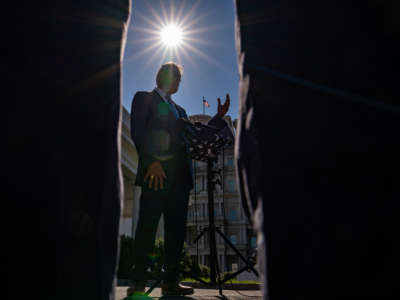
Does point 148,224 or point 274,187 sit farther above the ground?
point 274,187

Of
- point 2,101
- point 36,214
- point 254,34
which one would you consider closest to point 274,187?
point 254,34

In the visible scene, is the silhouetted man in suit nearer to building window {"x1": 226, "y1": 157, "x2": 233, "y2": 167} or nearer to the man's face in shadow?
the man's face in shadow

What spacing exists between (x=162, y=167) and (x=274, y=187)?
1.72 m

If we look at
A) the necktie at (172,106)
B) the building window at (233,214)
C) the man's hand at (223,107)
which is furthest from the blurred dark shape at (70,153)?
the building window at (233,214)

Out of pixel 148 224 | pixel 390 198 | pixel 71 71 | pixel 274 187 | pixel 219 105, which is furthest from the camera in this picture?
pixel 219 105

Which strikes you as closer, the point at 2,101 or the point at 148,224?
the point at 2,101

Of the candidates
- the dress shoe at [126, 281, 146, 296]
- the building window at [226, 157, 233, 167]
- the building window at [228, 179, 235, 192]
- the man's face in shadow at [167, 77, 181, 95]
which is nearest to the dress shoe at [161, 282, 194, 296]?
the dress shoe at [126, 281, 146, 296]

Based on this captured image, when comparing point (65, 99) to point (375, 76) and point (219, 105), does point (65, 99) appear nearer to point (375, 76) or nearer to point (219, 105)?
point (375, 76)

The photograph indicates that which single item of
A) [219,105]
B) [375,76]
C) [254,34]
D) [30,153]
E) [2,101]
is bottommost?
[30,153]

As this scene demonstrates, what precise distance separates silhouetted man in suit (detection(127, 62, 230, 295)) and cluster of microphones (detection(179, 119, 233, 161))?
0.08 m

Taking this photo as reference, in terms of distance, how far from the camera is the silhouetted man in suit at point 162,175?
2498 mm

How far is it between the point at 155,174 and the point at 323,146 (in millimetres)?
1708

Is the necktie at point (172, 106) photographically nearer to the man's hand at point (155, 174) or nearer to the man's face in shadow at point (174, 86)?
the man's face in shadow at point (174, 86)

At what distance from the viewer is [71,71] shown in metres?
1.12
